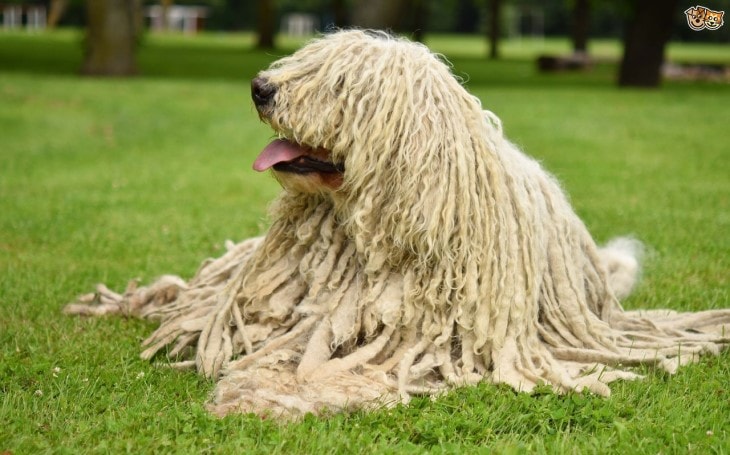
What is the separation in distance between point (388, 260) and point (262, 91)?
0.77 m

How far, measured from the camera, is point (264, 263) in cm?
430

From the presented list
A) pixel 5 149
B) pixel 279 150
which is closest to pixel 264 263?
pixel 279 150

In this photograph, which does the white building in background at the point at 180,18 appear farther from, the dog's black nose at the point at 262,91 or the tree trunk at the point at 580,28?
the dog's black nose at the point at 262,91

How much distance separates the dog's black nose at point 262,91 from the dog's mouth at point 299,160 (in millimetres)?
178

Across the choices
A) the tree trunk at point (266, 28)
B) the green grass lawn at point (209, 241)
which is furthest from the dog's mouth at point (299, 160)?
the tree trunk at point (266, 28)

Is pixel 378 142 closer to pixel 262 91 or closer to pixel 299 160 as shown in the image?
pixel 299 160

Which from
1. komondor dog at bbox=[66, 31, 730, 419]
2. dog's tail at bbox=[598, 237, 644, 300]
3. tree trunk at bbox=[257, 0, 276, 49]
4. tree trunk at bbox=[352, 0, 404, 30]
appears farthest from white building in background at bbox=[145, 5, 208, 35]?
komondor dog at bbox=[66, 31, 730, 419]

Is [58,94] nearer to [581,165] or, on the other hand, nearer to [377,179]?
[581,165]

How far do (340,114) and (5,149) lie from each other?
8167 millimetres

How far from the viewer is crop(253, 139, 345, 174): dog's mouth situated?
12.9 ft

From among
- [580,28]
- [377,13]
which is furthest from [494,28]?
[377,13]

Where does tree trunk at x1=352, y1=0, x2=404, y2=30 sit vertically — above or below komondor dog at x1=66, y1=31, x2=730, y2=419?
above

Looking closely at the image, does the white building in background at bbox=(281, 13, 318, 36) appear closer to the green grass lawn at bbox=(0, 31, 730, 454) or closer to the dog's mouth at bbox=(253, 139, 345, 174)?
the green grass lawn at bbox=(0, 31, 730, 454)

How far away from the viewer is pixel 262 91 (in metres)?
3.89
